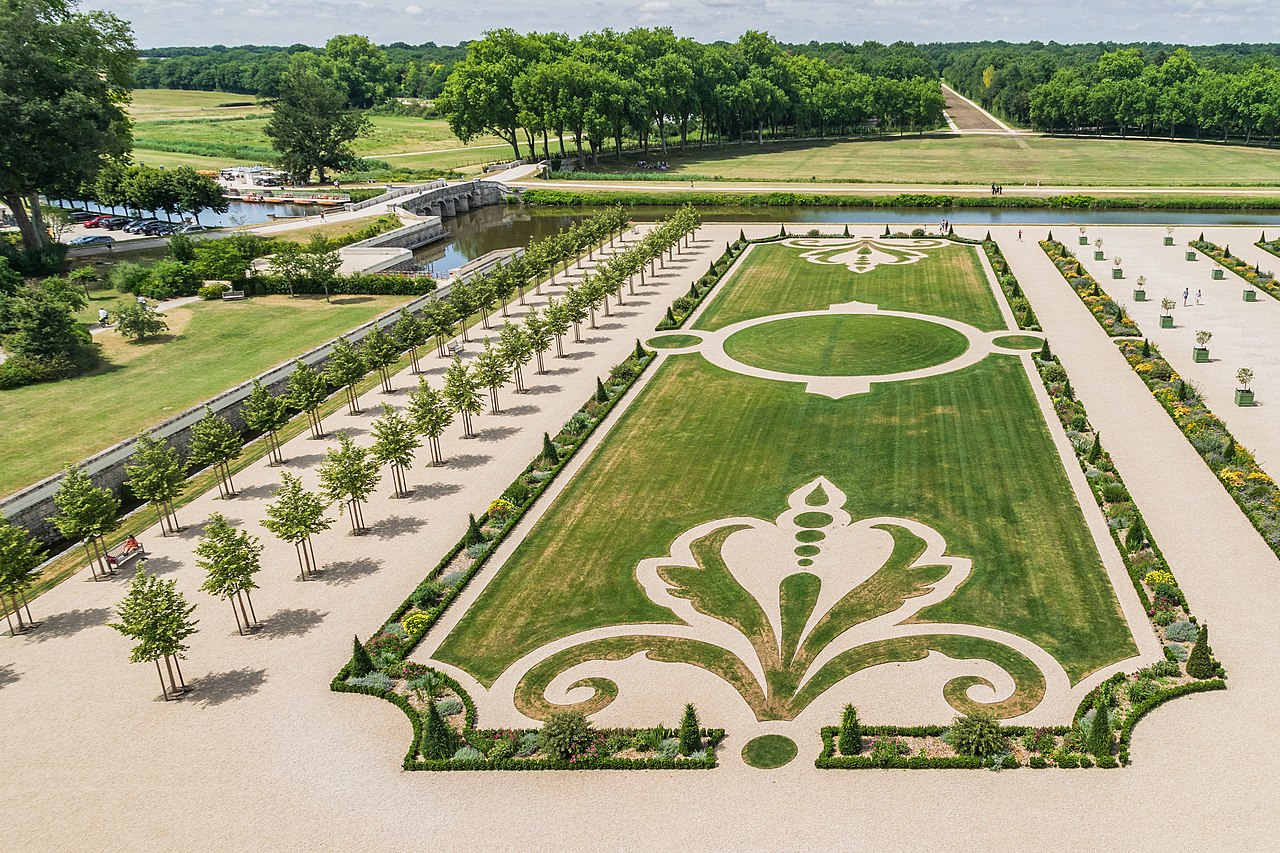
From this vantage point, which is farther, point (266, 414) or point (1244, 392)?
point (1244, 392)

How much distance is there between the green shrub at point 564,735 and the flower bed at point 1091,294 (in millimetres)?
55412

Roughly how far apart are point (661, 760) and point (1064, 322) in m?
57.1

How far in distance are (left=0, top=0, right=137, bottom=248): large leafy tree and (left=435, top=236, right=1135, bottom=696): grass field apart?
213 ft

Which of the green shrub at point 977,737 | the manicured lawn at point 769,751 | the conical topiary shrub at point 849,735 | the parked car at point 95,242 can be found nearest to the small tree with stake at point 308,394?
the manicured lawn at point 769,751

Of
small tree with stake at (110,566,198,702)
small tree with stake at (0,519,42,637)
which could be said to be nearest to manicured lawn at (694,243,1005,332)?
small tree with stake at (110,566,198,702)

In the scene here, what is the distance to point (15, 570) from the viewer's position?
37375mm

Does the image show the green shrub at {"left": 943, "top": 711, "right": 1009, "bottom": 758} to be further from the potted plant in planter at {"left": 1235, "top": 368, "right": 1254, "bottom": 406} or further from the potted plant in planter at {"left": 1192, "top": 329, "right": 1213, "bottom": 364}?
the potted plant in planter at {"left": 1192, "top": 329, "right": 1213, "bottom": 364}

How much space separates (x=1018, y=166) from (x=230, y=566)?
168m

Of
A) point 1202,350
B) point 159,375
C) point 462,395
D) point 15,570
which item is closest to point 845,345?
point 1202,350

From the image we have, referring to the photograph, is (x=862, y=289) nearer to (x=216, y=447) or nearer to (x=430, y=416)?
(x=430, y=416)

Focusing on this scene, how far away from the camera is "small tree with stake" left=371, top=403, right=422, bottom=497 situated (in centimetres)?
4675

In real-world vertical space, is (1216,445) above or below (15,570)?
below

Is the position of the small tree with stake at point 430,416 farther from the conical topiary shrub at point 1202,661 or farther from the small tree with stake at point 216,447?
the conical topiary shrub at point 1202,661

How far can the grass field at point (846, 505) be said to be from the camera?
115 ft
